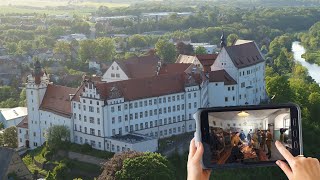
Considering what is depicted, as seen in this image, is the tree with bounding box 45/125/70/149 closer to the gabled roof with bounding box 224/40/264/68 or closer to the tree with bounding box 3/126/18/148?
the tree with bounding box 3/126/18/148

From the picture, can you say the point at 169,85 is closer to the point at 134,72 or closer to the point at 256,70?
the point at 134,72

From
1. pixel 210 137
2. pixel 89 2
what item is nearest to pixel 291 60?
pixel 210 137

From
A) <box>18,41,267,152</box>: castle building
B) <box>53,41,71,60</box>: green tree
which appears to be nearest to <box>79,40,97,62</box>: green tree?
<box>53,41,71,60</box>: green tree

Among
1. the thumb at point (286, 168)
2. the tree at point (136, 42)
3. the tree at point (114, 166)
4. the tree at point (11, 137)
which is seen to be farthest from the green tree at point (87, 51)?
the thumb at point (286, 168)

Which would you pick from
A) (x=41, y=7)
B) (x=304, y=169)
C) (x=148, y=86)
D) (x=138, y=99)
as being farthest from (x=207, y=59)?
(x=41, y=7)

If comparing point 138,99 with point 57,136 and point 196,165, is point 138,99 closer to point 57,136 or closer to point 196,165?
point 57,136
